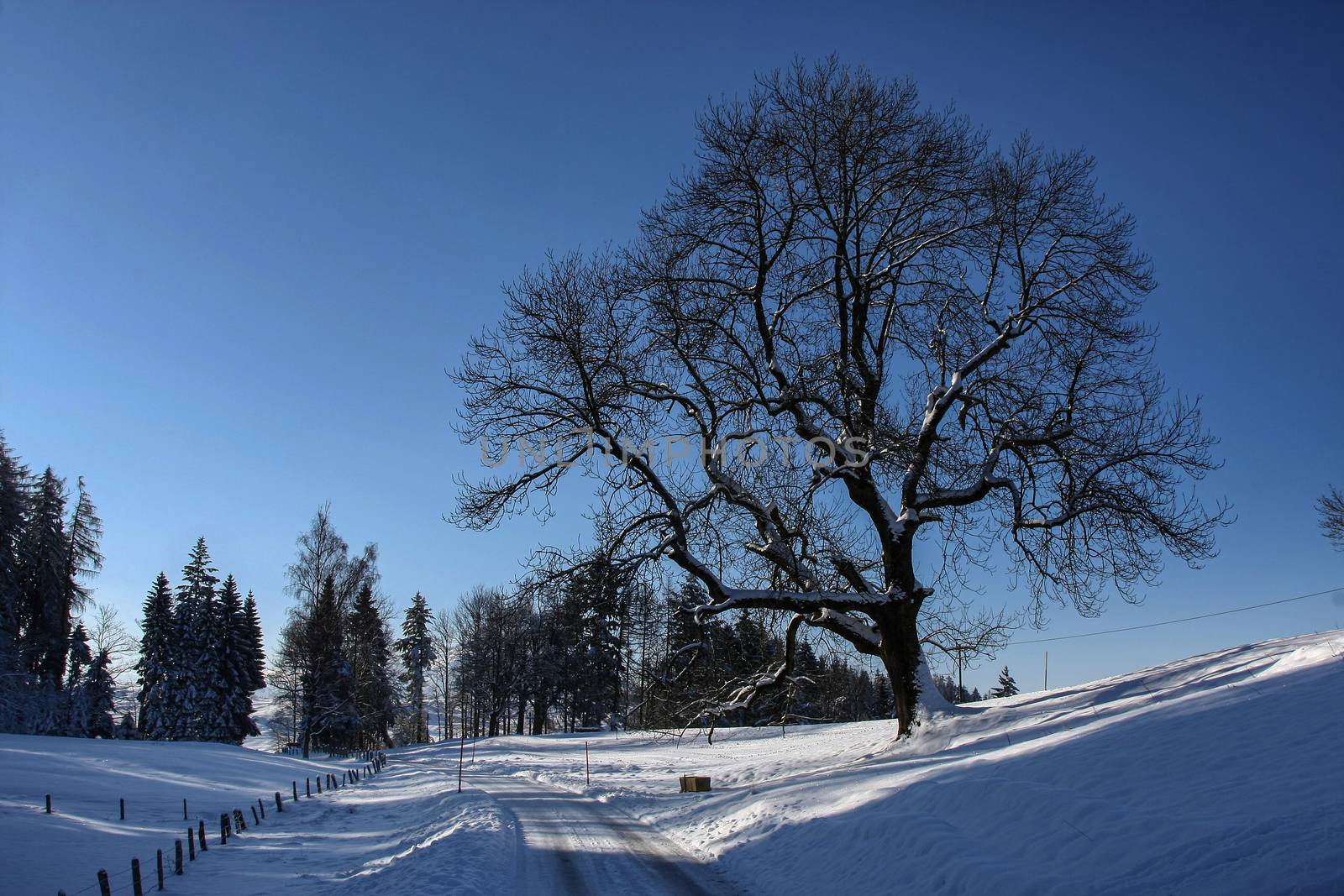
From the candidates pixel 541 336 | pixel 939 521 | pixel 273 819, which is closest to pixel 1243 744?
pixel 939 521

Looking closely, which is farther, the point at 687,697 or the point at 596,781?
the point at 596,781

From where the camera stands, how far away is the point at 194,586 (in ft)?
173

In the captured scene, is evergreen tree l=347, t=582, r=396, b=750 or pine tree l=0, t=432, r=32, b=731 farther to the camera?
evergreen tree l=347, t=582, r=396, b=750

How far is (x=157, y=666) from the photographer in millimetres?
49750

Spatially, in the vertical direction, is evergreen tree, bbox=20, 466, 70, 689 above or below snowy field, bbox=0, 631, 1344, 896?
above

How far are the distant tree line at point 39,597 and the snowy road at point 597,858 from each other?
113 feet

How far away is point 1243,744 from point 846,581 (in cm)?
879

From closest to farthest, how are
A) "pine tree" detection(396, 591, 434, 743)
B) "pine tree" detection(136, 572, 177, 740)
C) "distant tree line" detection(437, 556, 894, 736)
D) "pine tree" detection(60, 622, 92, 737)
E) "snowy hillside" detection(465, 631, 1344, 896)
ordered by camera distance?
"snowy hillside" detection(465, 631, 1344, 896)
"distant tree line" detection(437, 556, 894, 736)
"pine tree" detection(60, 622, 92, 737)
"pine tree" detection(136, 572, 177, 740)
"pine tree" detection(396, 591, 434, 743)

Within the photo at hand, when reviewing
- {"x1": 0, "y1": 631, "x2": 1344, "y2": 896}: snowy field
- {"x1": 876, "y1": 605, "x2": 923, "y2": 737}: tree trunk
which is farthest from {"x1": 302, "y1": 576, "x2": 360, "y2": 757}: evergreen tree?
{"x1": 876, "y1": 605, "x2": 923, "y2": 737}: tree trunk

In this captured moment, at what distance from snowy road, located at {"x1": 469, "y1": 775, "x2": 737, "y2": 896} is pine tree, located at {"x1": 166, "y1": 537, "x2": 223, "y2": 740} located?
4378cm

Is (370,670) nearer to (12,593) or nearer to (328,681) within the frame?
(328,681)

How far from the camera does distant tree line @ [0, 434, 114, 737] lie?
3659 centimetres

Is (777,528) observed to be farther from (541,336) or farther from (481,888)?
(481,888)

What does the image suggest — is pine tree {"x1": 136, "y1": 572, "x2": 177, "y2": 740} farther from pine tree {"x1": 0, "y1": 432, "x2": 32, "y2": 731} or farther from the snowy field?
the snowy field
